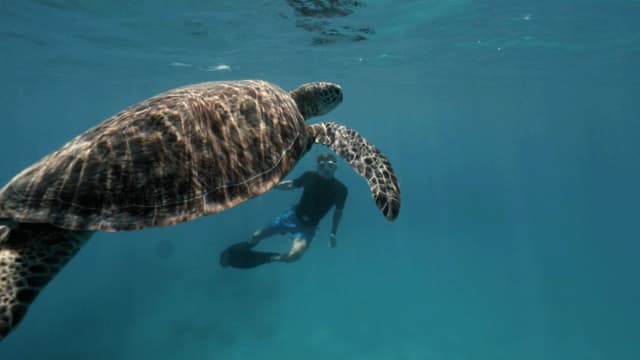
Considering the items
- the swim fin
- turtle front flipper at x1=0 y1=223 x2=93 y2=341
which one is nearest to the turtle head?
turtle front flipper at x1=0 y1=223 x2=93 y2=341

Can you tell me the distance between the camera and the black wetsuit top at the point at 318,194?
11445 mm

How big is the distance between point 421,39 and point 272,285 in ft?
52.6

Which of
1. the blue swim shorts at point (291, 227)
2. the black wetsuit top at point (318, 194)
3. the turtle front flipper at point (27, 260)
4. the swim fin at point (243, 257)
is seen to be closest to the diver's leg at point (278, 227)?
the blue swim shorts at point (291, 227)

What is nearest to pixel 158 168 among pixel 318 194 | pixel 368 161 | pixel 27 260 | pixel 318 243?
pixel 27 260

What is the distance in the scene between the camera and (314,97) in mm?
6453

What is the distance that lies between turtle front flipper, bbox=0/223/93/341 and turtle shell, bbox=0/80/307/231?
0.71 ft

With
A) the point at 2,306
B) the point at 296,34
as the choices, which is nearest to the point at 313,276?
the point at 296,34

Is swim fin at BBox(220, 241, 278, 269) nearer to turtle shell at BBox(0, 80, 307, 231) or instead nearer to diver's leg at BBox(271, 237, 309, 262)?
diver's leg at BBox(271, 237, 309, 262)

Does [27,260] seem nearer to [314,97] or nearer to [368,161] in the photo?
[368,161]

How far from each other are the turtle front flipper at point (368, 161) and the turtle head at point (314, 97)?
3.17 feet

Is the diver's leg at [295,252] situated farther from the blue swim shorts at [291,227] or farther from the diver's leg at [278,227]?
the diver's leg at [278,227]

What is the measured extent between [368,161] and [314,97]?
2.10m

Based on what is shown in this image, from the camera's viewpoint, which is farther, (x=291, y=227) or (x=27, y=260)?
(x=291, y=227)

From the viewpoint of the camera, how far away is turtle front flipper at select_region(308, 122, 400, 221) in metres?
4.24
